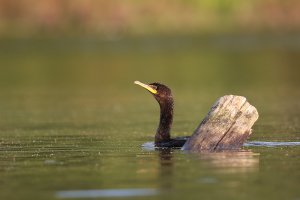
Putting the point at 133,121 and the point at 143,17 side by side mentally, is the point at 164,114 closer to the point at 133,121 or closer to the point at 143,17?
the point at 133,121

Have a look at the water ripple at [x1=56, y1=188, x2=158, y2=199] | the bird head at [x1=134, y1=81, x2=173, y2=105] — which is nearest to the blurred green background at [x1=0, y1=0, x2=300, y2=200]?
the water ripple at [x1=56, y1=188, x2=158, y2=199]

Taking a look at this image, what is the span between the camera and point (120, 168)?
1325 cm

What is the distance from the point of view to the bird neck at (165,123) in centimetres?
1555

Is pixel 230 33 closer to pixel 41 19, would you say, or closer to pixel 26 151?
pixel 41 19

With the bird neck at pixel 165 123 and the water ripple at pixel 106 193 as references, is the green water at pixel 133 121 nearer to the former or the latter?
the water ripple at pixel 106 193

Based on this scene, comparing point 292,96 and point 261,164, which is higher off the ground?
point 292,96

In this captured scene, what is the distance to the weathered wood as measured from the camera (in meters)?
14.8

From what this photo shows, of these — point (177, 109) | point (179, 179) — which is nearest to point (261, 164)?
point (179, 179)

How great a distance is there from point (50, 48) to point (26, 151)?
34.1 meters

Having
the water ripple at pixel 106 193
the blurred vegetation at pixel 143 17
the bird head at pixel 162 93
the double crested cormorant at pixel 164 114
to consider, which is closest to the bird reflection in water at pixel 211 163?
the water ripple at pixel 106 193

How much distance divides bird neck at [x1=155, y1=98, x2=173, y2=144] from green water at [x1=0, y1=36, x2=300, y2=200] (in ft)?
1.27

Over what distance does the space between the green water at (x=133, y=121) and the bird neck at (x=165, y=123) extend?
1.27 feet

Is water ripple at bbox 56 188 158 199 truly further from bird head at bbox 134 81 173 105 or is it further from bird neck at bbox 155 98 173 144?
bird head at bbox 134 81 173 105

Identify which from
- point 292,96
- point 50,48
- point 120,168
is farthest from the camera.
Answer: point 50,48
